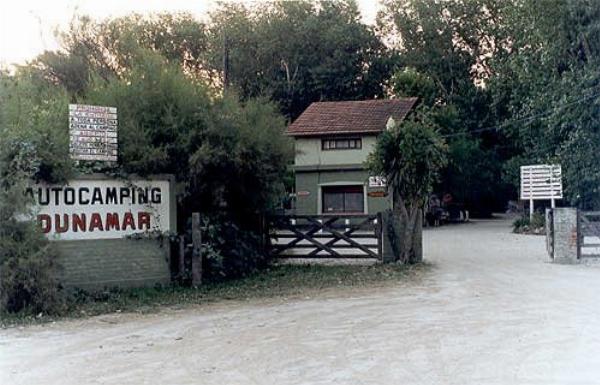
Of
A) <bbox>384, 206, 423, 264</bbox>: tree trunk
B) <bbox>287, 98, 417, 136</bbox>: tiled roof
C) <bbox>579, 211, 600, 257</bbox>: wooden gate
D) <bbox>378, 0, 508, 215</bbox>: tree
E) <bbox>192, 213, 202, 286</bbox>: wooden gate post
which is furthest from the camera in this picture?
<bbox>378, 0, 508, 215</bbox>: tree

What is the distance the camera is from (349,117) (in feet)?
132

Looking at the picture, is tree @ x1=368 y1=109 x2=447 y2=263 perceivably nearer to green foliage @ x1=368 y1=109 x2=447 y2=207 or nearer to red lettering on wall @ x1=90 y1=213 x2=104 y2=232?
green foliage @ x1=368 y1=109 x2=447 y2=207

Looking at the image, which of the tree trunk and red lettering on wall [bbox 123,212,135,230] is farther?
the tree trunk

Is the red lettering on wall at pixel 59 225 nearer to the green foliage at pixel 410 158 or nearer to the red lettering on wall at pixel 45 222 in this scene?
the red lettering on wall at pixel 45 222

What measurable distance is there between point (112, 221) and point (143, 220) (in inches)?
27.1

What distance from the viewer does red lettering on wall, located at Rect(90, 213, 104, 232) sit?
13.3m

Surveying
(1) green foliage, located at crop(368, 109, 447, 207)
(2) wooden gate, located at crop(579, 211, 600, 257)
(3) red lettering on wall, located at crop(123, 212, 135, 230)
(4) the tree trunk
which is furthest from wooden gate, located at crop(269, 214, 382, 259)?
(2) wooden gate, located at crop(579, 211, 600, 257)

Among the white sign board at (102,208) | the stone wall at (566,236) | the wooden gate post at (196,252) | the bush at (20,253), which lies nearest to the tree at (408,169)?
the stone wall at (566,236)

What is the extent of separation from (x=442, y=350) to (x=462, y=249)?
15824 millimetres

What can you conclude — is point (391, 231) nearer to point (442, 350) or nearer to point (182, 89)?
point (182, 89)

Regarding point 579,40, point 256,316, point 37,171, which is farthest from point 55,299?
point 579,40

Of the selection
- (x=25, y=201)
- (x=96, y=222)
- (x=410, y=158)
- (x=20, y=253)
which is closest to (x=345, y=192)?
(x=410, y=158)

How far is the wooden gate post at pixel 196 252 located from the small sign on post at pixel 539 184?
2655 cm

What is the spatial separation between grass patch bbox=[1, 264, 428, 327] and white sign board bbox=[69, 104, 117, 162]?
2.55 metres
